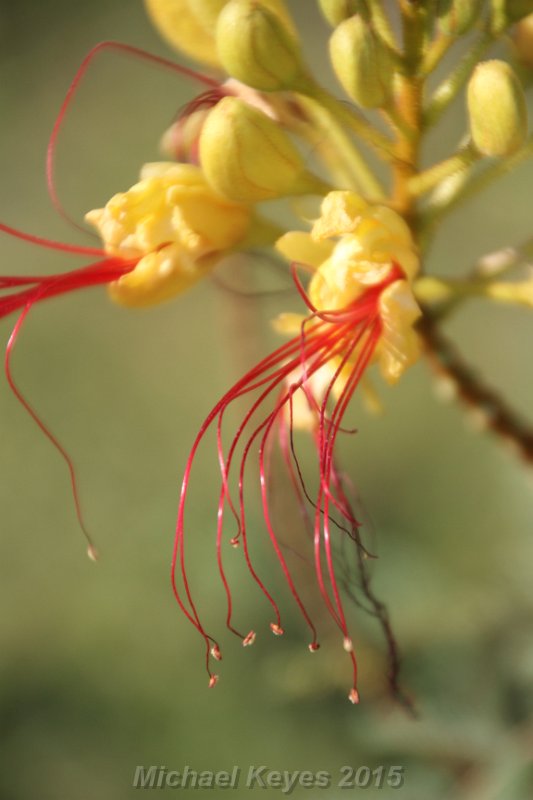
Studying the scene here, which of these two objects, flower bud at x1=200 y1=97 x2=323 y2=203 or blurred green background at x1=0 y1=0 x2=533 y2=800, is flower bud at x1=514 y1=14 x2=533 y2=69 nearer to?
flower bud at x1=200 y1=97 x2=323 y2=203

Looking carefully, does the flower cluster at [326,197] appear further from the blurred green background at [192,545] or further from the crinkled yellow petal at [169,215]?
the blurred green background at [192,545]

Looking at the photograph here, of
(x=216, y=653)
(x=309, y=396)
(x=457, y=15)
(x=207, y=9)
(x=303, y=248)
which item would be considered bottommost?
(x=216, y=653)

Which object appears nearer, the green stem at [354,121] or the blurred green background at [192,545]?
the green stem at [354,121]

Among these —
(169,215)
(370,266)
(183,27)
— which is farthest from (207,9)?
(370,266)

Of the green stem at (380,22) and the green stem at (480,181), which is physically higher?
the green stem at (380,22)

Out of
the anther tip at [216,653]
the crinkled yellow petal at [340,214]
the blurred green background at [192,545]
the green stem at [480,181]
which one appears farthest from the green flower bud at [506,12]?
the anther tip at [216,653]

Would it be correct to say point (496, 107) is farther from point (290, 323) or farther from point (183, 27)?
point (183, 27)
